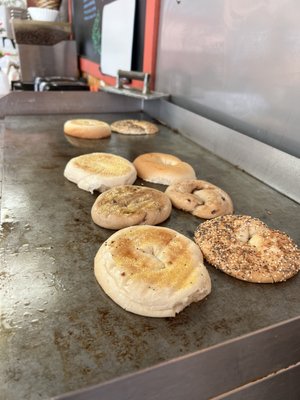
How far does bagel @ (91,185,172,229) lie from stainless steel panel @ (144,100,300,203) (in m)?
0.67

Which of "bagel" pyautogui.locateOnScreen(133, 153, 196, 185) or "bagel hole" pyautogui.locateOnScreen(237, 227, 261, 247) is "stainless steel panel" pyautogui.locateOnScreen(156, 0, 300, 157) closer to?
"bagel" pyautogui.locateOnScreen(133, 153, 196, 185)

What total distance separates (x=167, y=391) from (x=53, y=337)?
0.33 m

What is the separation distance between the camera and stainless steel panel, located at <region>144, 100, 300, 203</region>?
176cm

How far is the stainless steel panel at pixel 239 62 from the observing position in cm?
191

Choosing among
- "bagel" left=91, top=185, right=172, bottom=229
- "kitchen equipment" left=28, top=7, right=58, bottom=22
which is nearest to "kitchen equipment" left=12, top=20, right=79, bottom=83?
"kitchen equipment" left=28, top=7, right=58, bottom=22

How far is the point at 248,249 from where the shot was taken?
50.4 inches

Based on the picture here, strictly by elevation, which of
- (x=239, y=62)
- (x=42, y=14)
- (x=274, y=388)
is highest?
(x=42, y=14)

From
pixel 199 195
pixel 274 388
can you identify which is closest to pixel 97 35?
pixel 199 195

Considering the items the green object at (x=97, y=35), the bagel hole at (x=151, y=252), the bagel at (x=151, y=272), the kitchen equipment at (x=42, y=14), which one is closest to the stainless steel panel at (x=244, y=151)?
the bagel at (x=151, y=272)

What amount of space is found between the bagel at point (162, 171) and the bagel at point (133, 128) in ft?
2.22

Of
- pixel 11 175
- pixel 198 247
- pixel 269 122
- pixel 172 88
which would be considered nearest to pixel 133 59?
pixel 172 88

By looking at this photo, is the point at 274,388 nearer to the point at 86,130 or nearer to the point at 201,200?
the point at 201,200

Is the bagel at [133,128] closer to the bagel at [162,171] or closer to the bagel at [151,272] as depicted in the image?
the bagel at [162,171]

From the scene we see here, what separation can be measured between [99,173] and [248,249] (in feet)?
2.90
